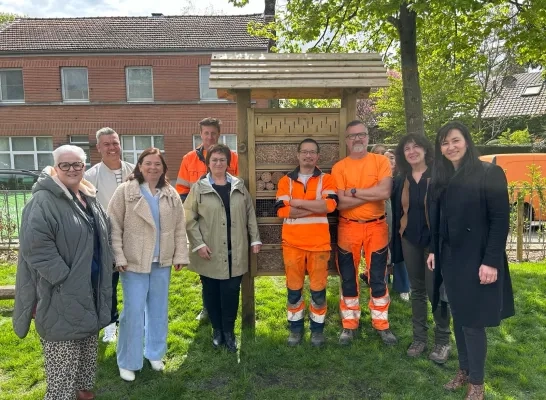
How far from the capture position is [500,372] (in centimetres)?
384

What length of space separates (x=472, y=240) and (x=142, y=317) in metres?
2.66

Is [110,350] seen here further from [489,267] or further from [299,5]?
[299,5]

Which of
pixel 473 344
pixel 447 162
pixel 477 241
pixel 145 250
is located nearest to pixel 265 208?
pixel 145 250

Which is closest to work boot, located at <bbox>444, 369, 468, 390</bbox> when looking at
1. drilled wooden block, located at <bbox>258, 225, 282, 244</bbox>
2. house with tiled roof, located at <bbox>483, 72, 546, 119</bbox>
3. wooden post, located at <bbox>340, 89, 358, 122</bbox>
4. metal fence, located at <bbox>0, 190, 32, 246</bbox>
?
drilled wooden block, located at <bbox>258, 225, 282, 244</bbox>

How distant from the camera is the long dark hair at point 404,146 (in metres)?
3.94

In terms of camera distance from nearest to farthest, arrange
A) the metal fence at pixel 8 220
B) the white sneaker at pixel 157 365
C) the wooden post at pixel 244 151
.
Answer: the white sneaker at pixel 157 365, the wooden post at pixel 244 151, the metal fence at pixel 8 220

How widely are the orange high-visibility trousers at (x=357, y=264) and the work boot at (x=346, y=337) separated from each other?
0.05 meters

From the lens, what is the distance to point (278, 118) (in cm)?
449

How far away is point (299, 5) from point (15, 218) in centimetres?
671

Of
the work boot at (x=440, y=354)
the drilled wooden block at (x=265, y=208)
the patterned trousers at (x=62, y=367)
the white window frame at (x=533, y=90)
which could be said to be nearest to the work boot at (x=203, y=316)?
the drilled wooden block at (x=265, y=208)

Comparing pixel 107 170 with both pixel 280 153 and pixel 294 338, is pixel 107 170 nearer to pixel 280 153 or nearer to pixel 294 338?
pixel 280 153

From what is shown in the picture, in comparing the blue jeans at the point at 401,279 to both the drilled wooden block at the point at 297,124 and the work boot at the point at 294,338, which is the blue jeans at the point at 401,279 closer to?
the work boot at the point at 294,338

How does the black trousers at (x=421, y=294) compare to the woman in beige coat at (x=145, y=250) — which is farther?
the black trousers at (x=421, y=294)

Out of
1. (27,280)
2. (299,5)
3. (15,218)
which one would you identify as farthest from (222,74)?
(15,218)
